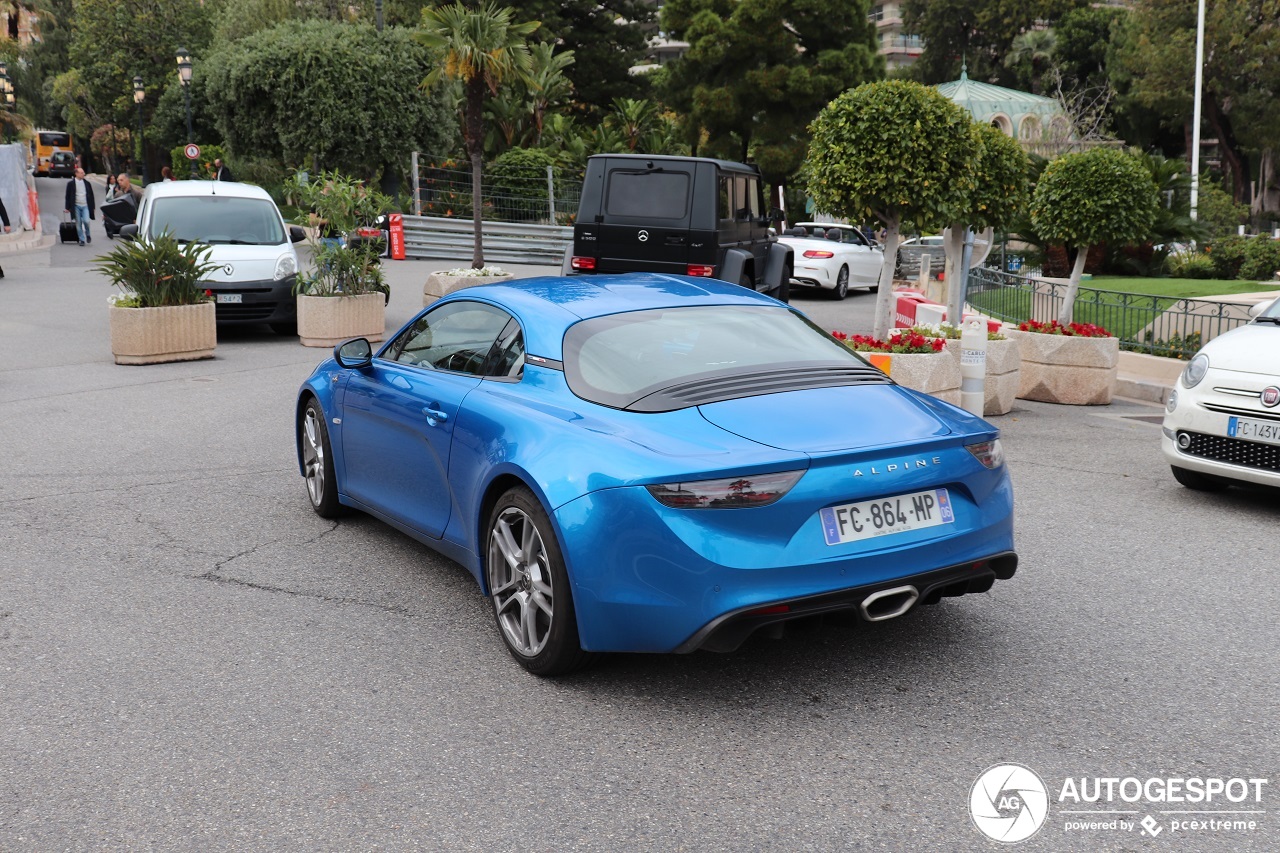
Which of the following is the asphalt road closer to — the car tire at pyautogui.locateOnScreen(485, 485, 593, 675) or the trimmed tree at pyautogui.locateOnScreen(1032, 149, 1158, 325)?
the car tire at pyautogui.locateOnScreen(485, 485, 593, 675)

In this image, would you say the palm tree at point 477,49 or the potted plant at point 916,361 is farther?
the palm tree at point 477,49

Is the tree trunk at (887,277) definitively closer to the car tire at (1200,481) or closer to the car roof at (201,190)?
the car tire at (1200,481)

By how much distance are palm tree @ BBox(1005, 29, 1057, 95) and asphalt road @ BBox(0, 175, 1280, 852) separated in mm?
68956

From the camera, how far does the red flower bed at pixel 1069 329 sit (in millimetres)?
11516

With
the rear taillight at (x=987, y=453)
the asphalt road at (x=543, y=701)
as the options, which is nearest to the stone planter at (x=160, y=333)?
the asphalt road at (x=543, y=701)

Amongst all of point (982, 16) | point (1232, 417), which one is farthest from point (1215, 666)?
point (982, 16)

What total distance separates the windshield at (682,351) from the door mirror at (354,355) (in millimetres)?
1555

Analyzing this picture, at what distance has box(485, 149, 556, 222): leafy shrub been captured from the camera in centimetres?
3066

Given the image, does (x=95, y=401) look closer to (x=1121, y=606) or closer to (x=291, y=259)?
(x=291, y=259)

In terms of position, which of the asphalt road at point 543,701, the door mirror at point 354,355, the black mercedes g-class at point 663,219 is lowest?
the asphalt road at point 543,701

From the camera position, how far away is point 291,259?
49.7ft

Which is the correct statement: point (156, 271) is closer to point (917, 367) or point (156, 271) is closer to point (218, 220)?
point (218, 220)

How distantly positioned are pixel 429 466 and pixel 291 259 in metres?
10.7

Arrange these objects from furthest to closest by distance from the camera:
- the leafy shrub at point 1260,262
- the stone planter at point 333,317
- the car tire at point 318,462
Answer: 1. the leafy shrub at point 1260,262
2. the stone planter at point 333,317
3. the car tire at point 318,462
